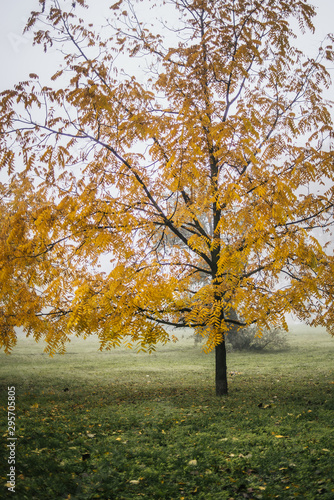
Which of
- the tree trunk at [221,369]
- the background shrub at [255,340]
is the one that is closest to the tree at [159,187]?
the tree trunk at [221,369]

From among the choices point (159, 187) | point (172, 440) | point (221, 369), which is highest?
point (159, 187)

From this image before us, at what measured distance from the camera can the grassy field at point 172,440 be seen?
3.64 m

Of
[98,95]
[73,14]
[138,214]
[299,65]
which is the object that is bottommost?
[138,214]

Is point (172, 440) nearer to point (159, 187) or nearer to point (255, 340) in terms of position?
point (159, 187)

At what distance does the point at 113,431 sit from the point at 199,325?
7.83ft

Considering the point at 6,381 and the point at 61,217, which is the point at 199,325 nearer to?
the point at 61,217

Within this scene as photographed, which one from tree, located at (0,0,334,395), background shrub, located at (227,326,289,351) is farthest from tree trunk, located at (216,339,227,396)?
background shrub, located at (227,326,289,351)

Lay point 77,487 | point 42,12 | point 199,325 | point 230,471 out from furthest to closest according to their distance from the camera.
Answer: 1. point 199,325
2. point 42,12
3. point 230,471
4. point 77,487

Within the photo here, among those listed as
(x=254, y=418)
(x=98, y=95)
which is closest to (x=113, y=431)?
(x=254, y=418)

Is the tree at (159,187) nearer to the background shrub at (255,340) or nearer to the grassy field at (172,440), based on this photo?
the grassy field at (172,440)

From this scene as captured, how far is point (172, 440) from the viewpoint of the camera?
16.8 feet

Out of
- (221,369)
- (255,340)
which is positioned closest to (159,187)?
(221,369)

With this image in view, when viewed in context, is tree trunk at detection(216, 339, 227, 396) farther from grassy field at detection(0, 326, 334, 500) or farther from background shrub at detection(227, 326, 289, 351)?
background shrub at detection(227, 326, 289, 351)

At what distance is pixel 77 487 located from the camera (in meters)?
3.62
